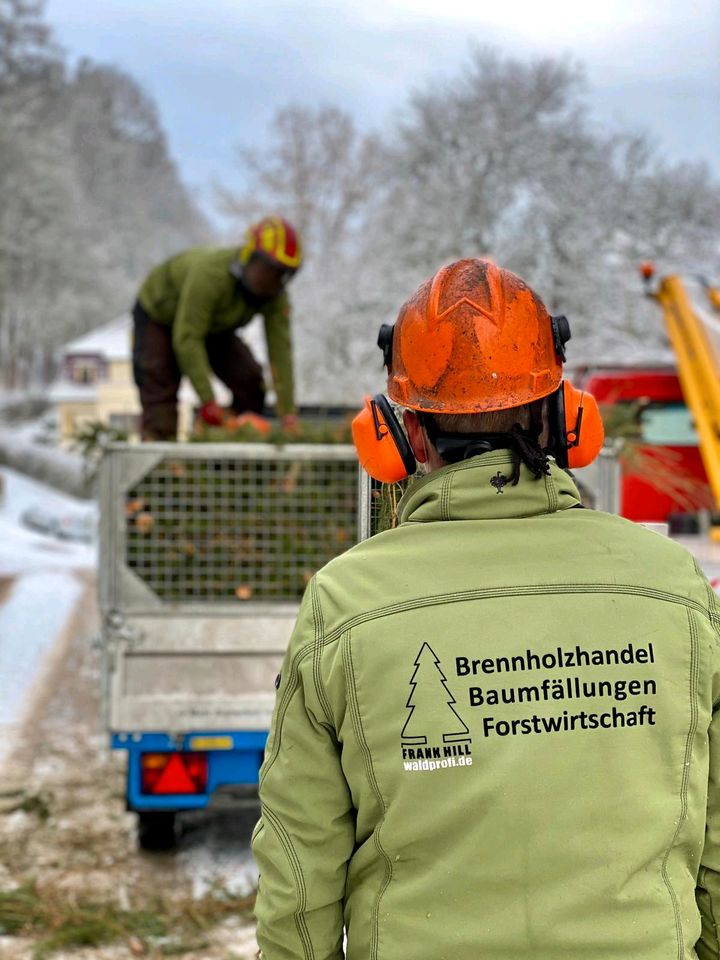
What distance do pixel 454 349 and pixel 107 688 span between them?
354 centimetres

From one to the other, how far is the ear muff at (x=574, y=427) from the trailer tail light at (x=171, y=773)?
3.52 m

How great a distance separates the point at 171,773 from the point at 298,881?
3.48 metres

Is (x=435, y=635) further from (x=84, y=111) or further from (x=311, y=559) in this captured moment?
(x=84, y=111)

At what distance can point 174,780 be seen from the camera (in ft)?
16.6

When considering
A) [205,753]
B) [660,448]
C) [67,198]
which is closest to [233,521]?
[205,753]

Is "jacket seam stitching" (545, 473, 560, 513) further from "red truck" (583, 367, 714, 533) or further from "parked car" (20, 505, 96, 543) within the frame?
"parked car" (20, 505, 96, 543)

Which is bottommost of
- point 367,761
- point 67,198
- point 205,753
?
point 205,753

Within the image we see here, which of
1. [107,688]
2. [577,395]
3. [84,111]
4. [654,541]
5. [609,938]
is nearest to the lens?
[609,938]

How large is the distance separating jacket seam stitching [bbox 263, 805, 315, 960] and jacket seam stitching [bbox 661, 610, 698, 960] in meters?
0.53

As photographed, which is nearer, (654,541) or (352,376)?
(654,541)

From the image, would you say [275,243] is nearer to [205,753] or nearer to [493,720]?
[205,753]

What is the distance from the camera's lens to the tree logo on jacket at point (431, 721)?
1.62 m

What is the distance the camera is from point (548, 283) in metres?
25.8

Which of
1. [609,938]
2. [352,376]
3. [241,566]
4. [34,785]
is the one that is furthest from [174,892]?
[352,376]
